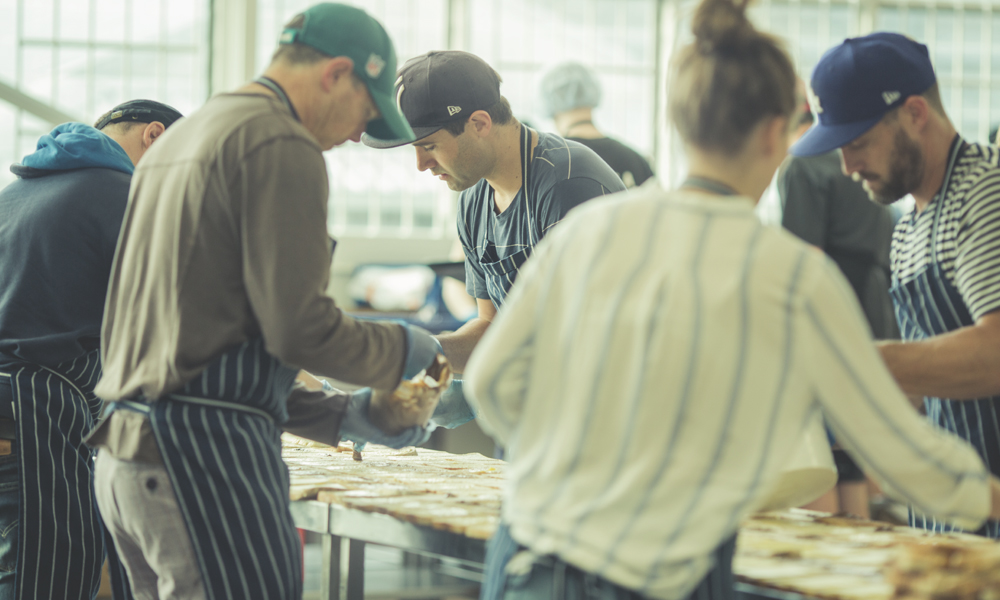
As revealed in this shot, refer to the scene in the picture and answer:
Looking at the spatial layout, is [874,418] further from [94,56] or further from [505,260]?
[94,56]

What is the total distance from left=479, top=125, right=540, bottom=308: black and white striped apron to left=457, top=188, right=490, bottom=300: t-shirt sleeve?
0.08 feet

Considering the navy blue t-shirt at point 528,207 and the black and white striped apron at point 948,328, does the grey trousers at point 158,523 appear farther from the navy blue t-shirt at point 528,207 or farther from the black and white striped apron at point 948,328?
the black and white striped apron at point 948,328

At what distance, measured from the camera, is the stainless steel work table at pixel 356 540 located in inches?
59.3

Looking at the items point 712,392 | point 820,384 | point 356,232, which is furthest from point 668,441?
point 356,232

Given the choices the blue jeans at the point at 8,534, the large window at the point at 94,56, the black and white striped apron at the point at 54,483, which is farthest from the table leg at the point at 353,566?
the large window at the point at 94,56

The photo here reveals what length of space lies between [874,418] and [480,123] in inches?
56.8

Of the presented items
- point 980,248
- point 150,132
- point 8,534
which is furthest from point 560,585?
point 150,132

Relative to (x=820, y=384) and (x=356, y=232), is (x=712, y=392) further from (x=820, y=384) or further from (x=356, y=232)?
(x=356, y=232)

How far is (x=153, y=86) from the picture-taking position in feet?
23.2

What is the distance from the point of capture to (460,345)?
2.40m

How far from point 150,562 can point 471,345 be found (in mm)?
1156

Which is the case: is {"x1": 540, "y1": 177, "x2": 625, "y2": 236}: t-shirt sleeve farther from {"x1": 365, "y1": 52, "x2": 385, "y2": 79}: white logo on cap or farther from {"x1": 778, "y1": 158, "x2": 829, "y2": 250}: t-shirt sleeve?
{"x1": 778, "y1": 158, "x2": 829, "y2": 250}: t-shirt sleeve

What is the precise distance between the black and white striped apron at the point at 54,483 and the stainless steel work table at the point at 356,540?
50 centimetres

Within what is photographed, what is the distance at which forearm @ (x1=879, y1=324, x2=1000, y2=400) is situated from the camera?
154 cm
